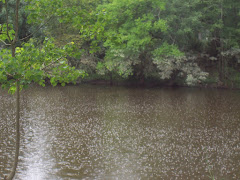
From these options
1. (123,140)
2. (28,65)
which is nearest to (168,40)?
(123,140)

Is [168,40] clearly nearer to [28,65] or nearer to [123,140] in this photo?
[123,140]

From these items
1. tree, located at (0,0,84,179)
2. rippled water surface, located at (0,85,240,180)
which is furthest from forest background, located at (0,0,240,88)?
tree, located at (0,0,84,179)

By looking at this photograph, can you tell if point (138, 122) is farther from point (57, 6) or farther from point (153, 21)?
point (153, 21)

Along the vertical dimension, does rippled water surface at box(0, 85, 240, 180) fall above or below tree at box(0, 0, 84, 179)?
below

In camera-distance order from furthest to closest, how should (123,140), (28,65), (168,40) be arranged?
1. (168,40)
2. (123,140)
3. (28,65)

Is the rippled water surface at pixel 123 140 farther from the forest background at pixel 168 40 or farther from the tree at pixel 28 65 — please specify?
the forest background at pixel 168 40

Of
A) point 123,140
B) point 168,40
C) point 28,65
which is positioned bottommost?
point 123,140

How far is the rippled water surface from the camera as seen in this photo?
10.1 meters

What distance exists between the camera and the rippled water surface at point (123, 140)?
10.1 meters

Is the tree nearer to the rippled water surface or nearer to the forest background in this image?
the rippled water surface

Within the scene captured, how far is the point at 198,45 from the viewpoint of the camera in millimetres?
34531

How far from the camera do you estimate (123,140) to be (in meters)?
13.6

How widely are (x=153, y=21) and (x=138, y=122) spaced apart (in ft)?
63.6

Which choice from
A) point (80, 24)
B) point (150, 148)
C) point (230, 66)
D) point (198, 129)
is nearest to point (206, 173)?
point (150, 148)
